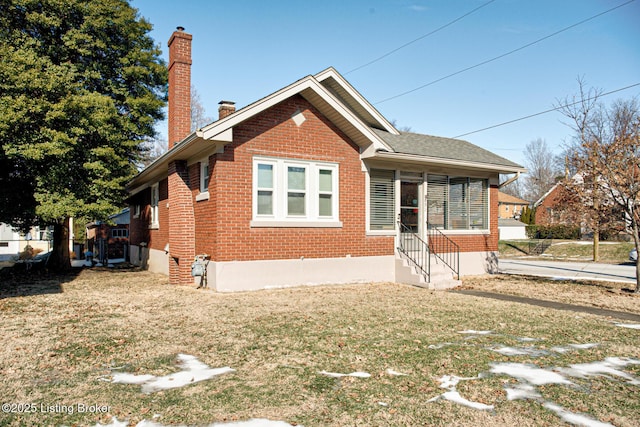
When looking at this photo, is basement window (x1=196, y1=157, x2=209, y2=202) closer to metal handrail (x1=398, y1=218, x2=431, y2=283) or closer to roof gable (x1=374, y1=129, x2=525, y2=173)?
roof gable (x1=374, y1=129, x2=525, y2=173)

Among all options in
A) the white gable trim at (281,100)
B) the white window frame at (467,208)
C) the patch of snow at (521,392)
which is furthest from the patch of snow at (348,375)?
the white window frame at (467,208)

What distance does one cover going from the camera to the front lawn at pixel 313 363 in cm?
415

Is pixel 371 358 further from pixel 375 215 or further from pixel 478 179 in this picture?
pixel 478 179

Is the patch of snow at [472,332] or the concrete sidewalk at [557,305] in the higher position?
the patch of snow at [472,332]

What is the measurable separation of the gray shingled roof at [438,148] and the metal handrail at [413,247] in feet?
7.78

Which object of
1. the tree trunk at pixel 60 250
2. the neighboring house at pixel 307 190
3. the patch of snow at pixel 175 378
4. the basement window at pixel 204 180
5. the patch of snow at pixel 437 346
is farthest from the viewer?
the tree trunk at pixel 60 250

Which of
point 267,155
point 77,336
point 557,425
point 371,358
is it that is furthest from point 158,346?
point 267,155

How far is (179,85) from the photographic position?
14211 mm

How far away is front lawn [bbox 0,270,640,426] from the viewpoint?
4.15 m

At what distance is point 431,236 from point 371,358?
31.7 ft

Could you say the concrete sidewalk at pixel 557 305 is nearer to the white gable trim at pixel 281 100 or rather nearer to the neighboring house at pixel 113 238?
the white gable trim at pixel 281 100

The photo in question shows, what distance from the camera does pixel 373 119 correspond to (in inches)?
577

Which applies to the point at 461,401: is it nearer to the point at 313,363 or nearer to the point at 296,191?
the point at 313,363

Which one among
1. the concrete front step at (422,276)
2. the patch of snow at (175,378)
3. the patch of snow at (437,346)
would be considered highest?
the concrete front step at (422,276)
